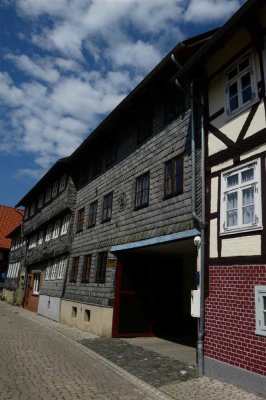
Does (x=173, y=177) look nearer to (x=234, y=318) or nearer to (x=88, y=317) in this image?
(x=234, y=318)

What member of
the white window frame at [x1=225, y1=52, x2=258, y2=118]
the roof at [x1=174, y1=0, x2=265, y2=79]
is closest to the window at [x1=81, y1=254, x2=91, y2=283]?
the roof at [x1=174, y1=0, x2=265, y2=79]

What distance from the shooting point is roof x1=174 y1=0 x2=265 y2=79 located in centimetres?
800

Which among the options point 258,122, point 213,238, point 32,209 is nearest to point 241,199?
point 213,238

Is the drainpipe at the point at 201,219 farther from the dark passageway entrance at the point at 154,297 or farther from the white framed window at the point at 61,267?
Answer: the white framed window at the point at 61,267

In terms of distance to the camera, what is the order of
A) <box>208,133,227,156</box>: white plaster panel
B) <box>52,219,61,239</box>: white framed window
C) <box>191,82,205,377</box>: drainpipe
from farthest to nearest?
<box>52,219,61,239</box>: white framed window → <box>208,133,227,156</box>: white plaster panel → <box>191,82,205,377</box>: drainpipe

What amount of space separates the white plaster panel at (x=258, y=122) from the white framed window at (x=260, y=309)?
3.35 meters

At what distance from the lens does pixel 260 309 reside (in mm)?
7469

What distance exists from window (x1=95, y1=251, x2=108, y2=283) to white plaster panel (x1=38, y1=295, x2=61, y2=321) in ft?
16.4

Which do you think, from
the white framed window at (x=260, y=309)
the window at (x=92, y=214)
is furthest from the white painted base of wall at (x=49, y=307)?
the white framed window at (x=260, y=309)

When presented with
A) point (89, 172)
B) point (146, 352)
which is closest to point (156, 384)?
point (146, 352)

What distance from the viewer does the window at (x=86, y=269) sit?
56.9 ft

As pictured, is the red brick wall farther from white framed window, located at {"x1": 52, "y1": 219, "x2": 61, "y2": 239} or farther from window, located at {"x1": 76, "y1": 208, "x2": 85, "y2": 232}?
white framed window, located at {"x1": 52, "y1": 219, "x2": 61, "y2": 239}

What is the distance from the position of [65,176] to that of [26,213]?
39.6 ft

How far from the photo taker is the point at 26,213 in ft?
109
